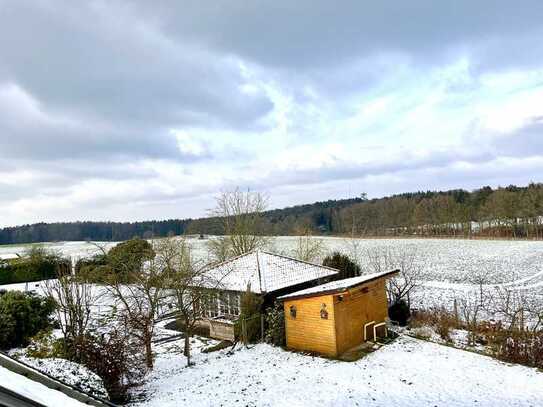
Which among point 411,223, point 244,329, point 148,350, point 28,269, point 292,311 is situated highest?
point 411,223

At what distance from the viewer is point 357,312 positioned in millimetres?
15141

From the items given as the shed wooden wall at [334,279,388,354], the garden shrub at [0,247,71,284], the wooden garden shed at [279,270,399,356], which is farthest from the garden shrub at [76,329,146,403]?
the garden shrub at [0,247,71,284]

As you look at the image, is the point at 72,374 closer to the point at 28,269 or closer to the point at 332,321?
the point at 332,321

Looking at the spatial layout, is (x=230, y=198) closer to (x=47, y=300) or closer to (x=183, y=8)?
(x=47, y=300)

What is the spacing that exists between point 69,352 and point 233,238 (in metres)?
19.0

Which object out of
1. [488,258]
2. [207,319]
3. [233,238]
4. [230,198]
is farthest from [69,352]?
[488,258]

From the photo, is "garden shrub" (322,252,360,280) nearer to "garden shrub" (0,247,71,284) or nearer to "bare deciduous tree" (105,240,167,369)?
"bare deciduous tree" (105,240,167,369)

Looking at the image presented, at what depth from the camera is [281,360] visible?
14.0m

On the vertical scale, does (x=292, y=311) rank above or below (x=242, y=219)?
below

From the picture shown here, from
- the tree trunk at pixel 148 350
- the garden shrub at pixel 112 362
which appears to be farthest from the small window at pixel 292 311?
the garden shrub at pixel 112 362

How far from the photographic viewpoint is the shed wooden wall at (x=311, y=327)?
14.1m

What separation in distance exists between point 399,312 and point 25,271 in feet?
106

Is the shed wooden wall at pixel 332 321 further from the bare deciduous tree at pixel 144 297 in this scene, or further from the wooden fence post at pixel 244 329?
the bare deciduous tree at pixel 144 297

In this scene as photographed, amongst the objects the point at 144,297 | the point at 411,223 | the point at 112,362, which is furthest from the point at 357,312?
the point at 411,223
